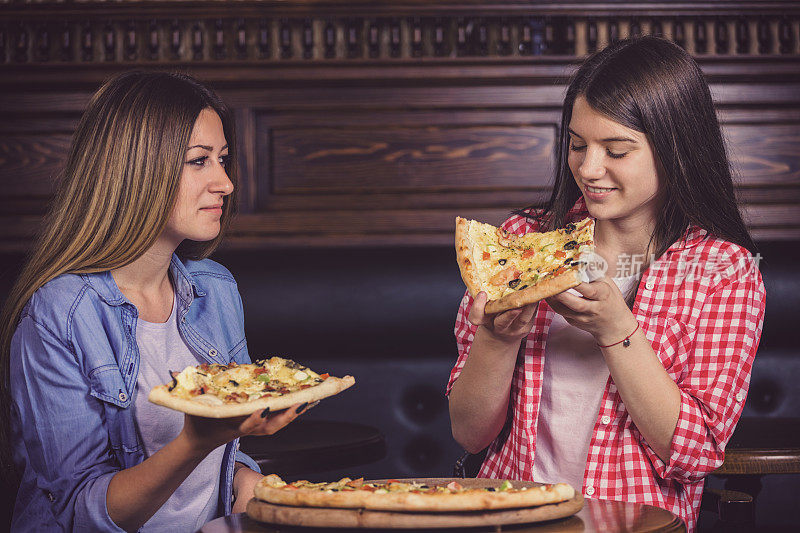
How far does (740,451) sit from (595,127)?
107 centimetres

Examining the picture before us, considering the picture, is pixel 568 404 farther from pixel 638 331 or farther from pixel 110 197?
pixel 110 197

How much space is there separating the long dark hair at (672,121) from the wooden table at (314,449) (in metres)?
1.20

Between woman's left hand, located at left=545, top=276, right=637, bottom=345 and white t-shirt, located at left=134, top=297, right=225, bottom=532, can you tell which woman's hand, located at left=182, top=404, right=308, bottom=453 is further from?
woman's left hand, located at left=545, top=276, right=637, bottom=345

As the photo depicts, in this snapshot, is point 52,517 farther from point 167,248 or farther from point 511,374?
point 511,374

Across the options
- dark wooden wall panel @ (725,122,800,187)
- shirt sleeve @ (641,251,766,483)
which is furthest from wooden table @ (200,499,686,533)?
dark wooden wall panel @ (725,122,800,187)

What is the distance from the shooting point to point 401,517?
4.39ft

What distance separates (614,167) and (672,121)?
18 centimetres

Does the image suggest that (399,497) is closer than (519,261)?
Yes

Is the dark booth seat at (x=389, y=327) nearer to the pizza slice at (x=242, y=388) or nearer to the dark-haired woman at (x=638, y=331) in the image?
the dark-haired woman at (x=638, y=331)

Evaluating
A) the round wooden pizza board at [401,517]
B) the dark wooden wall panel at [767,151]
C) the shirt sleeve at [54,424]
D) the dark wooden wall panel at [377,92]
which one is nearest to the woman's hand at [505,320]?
the round wooden pizza board at [401,517]

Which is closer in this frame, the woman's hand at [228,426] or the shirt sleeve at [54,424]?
the woman's hand at [228,426]

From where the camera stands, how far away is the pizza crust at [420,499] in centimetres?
135

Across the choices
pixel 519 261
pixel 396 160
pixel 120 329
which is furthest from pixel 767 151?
pixel 120 329

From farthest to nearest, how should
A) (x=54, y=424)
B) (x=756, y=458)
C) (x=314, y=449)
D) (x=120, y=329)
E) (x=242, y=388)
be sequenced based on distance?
(x=314, y=449) → (x=756, y=458) → (x=120, y=329) → (x=54, y=424) → (x=242, y=388)
